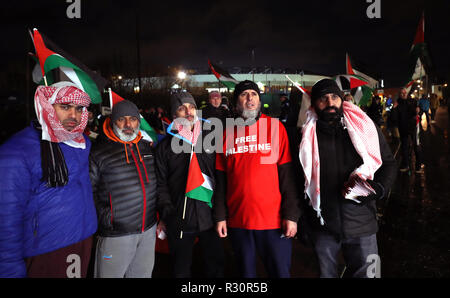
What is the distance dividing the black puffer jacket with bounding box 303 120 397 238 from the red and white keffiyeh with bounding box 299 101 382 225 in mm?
68

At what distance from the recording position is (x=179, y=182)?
2.77 m

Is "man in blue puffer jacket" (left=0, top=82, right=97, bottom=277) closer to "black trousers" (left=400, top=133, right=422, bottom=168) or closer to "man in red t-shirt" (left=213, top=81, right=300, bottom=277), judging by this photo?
"man in red t-shirt" (left=213, top=81, right=300, bottom=277)

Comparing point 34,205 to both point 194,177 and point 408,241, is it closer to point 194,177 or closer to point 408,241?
point 194,177

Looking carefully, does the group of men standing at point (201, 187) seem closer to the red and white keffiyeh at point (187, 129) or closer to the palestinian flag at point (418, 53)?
the red and white keffiyeh at point (187, 129)

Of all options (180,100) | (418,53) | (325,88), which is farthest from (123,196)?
(418,53)

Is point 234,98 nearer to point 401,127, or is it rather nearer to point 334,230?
point 334,230

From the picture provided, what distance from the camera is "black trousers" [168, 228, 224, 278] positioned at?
108 inches

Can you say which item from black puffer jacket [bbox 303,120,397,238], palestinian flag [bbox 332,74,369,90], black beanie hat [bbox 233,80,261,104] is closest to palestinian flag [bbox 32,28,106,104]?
black beanie hat [bbox 233,80,261,104]

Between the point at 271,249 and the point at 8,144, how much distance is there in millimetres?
2105

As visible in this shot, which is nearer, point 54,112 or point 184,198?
point 54,112

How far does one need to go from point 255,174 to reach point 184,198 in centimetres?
75

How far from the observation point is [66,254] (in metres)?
2.11
